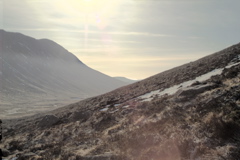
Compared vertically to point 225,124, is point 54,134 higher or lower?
lower

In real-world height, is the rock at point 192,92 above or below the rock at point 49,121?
above

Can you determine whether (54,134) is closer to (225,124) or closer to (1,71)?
(225,124)

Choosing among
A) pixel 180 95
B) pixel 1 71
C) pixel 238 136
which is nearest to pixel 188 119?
pixel 238 136

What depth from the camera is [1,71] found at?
608ft

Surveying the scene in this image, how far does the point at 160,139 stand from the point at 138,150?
0.98 meters

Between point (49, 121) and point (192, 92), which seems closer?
point (192, 92)

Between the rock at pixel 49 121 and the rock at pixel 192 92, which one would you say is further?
the rock at pixel 49 121

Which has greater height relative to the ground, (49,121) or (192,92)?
(192,92)

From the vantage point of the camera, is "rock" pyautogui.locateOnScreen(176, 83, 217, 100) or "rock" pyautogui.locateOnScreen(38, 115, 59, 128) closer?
"rock" pyautogui.locateOnScreen(176, 83, 217, 100)

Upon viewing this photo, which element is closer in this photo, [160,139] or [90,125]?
[160,139]

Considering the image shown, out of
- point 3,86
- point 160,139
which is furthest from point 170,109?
point 3,86

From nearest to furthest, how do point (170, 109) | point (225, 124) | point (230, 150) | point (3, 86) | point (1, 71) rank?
point (230, 150)
point (225, 124)
point (170, 109)
point (3, 86)
point (1, 71)

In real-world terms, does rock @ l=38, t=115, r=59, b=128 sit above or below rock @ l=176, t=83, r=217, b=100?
below

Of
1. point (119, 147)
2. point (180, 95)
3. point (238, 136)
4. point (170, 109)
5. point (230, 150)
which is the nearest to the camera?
point (230, 150)
